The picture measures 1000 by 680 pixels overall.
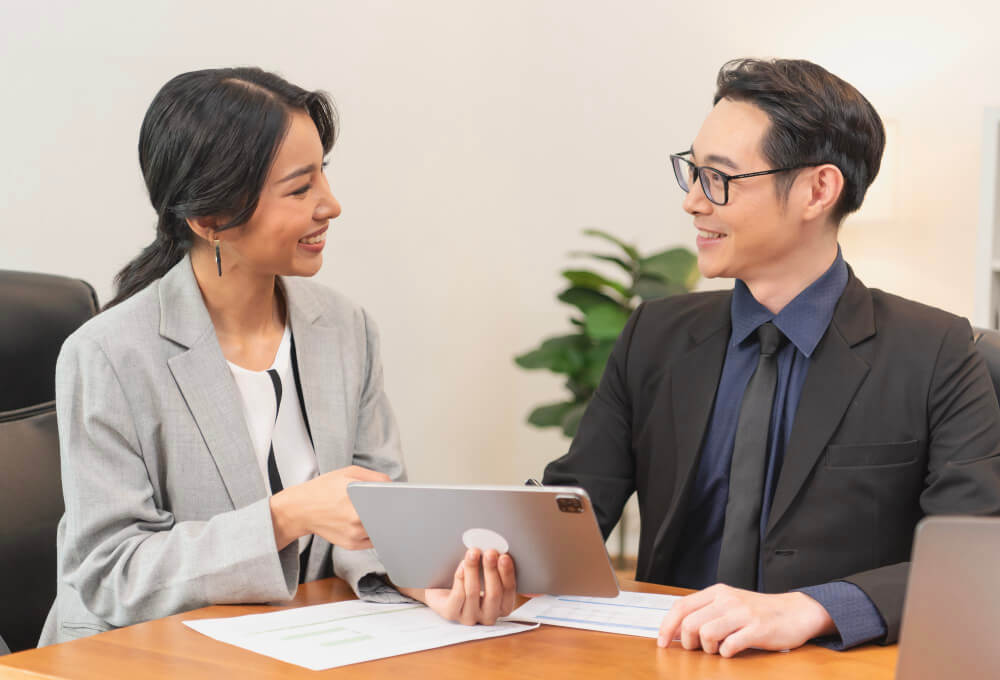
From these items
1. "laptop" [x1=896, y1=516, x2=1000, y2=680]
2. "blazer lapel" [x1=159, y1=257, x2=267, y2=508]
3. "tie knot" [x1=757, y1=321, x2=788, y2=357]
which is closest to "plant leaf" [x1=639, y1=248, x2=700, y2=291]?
"tie knot" [x1=757, y1=321, x2=788, y2=357]

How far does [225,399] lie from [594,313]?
7.15ft

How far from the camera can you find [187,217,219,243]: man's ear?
5.50ft

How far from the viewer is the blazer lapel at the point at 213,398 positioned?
1.55 metres

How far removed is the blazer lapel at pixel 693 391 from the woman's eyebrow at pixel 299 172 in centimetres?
69

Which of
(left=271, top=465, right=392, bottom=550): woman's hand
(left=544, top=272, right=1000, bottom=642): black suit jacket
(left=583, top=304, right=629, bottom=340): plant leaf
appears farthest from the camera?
(left=583, top=304, right=629, bottom=340): plant leaf

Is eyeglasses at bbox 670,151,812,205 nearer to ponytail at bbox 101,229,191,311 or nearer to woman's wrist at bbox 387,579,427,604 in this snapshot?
woman's wrist at bbox 387,579,427,604

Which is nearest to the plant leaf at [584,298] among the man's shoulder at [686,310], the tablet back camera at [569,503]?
the man's shoulder at [686,310]

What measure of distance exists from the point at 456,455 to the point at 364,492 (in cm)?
300

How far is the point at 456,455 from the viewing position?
4.20 m

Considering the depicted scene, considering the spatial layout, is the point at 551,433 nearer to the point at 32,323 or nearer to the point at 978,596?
the point at 32,323

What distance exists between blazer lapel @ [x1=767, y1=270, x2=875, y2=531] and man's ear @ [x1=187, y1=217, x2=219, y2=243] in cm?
97

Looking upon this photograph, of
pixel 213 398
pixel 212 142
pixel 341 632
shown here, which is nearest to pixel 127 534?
pixel 213 398

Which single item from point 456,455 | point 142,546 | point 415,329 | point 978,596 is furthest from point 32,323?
point 456,455

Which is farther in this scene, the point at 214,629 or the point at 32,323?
the point at 32,323
